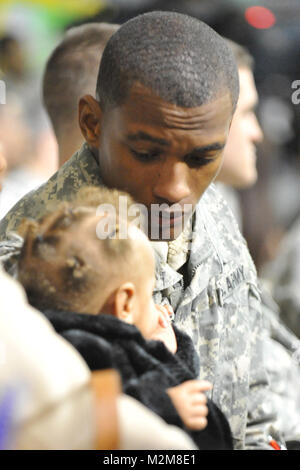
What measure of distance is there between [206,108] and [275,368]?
1.43 meters

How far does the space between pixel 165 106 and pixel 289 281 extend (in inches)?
90.5

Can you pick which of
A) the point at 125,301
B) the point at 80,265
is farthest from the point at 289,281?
the point at 80,265

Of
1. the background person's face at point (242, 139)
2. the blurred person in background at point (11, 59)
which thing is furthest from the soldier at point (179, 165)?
the blurred person in background at point (11, 59)

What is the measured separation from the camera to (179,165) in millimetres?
2141

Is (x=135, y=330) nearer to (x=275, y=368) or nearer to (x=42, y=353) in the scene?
(x=42, y=353)

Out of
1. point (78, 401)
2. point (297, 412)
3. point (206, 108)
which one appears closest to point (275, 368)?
point (297, 412)

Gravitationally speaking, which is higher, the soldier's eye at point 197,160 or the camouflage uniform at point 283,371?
the soldier's eye at point 197,160

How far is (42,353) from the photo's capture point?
4.67ft

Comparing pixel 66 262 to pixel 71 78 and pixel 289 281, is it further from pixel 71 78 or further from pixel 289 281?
pixel 289 281

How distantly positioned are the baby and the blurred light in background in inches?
139

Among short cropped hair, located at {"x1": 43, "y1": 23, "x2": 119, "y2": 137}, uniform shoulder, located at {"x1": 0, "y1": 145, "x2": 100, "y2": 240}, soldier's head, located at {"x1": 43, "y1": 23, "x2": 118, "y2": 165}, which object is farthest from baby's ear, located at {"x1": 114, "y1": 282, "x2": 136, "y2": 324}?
short cropped hair, located at {"x1": 43, "y1": 23, "x2": 119, "y2": 137}

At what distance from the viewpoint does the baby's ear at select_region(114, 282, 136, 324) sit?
5.82 ft

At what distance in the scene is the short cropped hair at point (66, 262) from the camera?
1.69 m

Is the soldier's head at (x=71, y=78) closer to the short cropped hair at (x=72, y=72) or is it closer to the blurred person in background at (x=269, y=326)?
the short cropped hair at (x=72, y=72)
